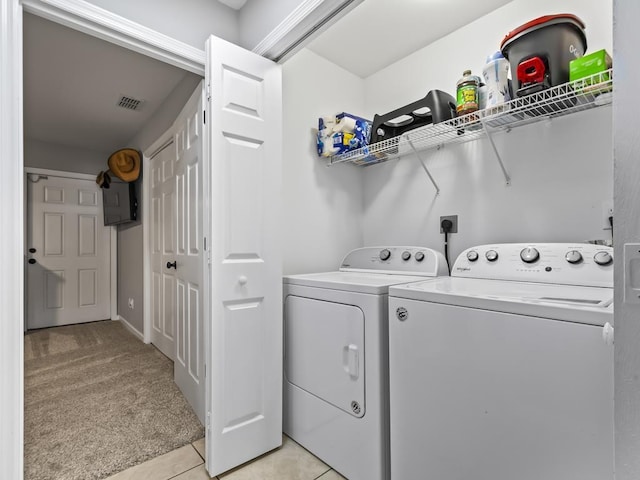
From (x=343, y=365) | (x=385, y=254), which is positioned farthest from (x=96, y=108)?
(x=343, y=365)

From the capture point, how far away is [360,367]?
1.34 metres

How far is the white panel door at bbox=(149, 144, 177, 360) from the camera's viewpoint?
8.82 ft

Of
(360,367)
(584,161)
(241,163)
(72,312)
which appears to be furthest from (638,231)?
(72,312)

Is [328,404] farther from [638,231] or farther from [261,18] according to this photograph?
[261,18]

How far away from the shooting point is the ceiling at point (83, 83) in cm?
209

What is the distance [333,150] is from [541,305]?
1.46 metres

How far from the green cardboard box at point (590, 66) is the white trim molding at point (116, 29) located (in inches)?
62.3

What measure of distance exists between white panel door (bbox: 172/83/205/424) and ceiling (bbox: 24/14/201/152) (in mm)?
550

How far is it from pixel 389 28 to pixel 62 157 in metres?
4.20

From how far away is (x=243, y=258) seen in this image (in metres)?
1.54

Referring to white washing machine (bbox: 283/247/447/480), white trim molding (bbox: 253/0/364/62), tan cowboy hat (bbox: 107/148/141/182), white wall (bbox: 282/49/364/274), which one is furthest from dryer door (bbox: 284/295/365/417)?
tan cowboy hat (bbox: 107/148/141/182)

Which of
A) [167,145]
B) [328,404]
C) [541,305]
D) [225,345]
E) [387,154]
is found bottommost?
[328,404]

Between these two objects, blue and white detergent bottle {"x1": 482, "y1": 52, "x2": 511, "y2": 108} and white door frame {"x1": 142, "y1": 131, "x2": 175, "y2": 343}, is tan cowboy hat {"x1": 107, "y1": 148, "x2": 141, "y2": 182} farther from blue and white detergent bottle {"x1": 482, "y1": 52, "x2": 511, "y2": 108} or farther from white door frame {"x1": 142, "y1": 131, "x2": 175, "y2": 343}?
blue and white detergent bottle {"x1": 482, "y1": 52, "x2": 511, "y2": 108}

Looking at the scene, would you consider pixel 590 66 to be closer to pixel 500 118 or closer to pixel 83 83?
pixel 500 118
